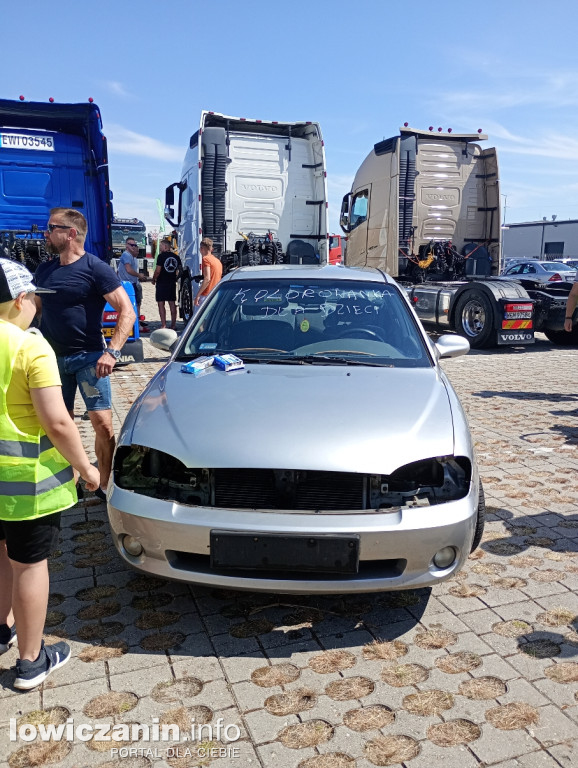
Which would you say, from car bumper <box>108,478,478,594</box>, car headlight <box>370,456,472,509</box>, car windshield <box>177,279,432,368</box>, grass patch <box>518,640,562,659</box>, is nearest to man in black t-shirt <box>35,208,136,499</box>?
car windshield <box>177,279,432,368</box>

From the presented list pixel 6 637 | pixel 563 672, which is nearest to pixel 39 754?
pixel 6 637

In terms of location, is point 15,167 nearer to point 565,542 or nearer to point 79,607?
point 79,607

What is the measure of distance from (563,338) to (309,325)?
9.85 metres

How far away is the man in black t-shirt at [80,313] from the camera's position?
3.89 m

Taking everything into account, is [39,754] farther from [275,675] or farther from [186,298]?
[186,298]

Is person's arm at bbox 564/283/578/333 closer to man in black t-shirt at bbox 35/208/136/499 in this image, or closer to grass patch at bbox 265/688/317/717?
man in black t-shirt at bbox 35/208/136/499

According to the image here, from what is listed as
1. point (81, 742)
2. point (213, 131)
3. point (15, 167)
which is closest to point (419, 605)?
point (81, 742)

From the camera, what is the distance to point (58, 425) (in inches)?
90.9

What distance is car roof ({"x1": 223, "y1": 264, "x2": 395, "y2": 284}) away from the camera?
454cm

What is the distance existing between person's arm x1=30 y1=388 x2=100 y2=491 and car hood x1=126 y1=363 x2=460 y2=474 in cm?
47

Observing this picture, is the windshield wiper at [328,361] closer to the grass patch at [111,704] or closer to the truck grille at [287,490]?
the truck grille at [287,490]

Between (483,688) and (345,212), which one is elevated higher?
(345,212)

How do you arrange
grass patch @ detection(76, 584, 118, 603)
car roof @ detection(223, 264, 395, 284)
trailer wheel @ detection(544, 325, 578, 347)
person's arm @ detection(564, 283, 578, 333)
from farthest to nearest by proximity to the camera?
1. trailer wheel @ detection(544, 325, 578, 347)
2. person's arm @ detection(564, 283, 578, 333)
3. car roof @ detection(223, 264, 395, 284)
4. grass patch @ detection(76, 584, 118, 603)

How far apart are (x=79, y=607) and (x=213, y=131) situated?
1059 centimetres
